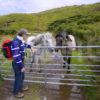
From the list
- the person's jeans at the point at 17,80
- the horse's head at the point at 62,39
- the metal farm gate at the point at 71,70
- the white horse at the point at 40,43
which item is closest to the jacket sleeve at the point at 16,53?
the person's jeans at the point at 17,80

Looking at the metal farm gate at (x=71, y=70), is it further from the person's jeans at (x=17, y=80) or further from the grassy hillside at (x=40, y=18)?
the grassy hillside at (x=40, y=18)

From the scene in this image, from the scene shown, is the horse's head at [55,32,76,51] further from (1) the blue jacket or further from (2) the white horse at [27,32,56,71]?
(1) the blue jacket

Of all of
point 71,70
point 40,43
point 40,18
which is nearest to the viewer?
point 71,70

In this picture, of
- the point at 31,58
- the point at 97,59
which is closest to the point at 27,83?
the point at 31,58

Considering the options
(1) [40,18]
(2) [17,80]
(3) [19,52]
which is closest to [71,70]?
(2) [17,80]

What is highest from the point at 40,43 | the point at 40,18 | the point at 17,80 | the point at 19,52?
the point at 19,52

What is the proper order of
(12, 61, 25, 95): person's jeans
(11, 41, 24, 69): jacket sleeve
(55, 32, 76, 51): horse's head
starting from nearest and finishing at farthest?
(11, 41, 24, 69): jacket sleeve → (12, 61, 25, 95): person's jeans → (55, 32, 76, 51): horse's head

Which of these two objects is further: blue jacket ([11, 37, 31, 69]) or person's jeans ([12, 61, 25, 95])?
person's jeans ([12, 61, 25, 95])

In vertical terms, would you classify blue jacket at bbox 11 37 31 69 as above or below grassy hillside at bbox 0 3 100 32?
above

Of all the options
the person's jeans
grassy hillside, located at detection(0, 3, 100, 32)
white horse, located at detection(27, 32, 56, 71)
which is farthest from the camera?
grassy hillside, located at detection(0, 3, 100, 32)

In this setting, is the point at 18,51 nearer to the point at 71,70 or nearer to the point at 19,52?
the point at 19,52

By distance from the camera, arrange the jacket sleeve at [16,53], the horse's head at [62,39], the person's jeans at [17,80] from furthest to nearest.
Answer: the horse's head at [62,39], the person's jeans at [17,80], the jacket sleeve at [16,53]

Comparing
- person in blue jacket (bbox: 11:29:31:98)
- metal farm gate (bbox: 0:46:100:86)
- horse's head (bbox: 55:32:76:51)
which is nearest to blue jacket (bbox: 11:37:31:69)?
person in blue jacket (bbox: 11:29:31:98)

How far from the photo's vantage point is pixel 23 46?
28.2 ft
